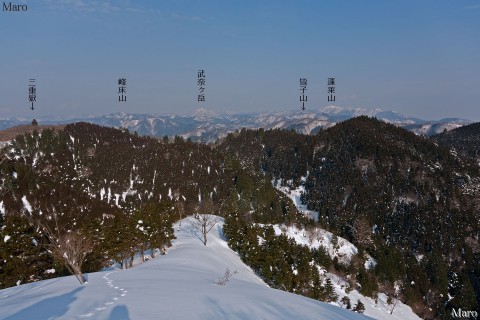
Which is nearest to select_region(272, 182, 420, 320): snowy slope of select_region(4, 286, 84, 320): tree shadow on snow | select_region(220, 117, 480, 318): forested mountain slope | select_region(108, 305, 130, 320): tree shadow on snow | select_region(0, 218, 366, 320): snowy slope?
select_region(220, 117, 480, 318): forested mountain slope

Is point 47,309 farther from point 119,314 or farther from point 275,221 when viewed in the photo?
point 275,221

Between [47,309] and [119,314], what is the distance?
379 cm

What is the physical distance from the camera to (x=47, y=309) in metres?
15.6

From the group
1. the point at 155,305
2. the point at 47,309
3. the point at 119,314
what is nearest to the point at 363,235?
the point at 155,305

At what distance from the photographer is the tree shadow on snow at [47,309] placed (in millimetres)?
14375

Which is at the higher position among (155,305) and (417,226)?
(155,305)

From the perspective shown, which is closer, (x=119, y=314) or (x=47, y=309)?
(x=119, y=314)

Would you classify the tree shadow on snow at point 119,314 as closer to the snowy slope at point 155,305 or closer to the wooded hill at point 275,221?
the snowy slope at point 155,305

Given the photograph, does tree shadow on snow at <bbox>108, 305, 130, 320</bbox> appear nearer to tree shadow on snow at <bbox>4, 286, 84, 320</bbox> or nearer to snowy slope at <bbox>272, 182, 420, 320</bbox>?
tree shadow on snow at <bbox>4, 286, 84, 320</bbox>

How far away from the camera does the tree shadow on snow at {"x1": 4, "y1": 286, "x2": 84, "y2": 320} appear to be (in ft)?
47.2

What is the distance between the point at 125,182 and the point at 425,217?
167 metres

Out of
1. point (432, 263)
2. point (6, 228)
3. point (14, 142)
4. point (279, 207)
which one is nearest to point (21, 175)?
point (14, 142)

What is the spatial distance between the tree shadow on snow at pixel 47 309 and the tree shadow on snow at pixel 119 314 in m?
2.20

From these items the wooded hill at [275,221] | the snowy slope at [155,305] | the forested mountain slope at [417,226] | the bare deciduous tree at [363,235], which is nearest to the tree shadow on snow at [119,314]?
the snowy slope at [155,305]
